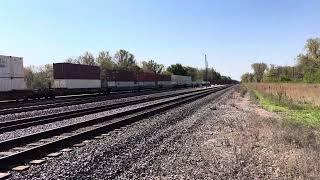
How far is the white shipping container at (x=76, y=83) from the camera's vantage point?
45375mm

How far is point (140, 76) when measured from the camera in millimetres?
75562

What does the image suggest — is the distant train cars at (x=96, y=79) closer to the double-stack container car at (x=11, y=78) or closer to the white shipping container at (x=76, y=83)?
the white shipping container at (x=76, y=83)

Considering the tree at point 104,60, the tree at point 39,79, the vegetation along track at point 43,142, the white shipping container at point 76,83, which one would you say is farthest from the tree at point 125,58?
the vegetation along track at point 43,142

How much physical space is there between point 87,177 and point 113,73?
53.9m

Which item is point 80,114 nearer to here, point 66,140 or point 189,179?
point 66,140

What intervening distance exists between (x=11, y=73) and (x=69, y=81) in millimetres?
10094

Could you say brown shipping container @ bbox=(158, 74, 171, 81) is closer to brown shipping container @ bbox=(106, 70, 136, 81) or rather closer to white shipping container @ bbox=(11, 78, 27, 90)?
brown shipping container @ bbox=(106, 70, 136, 81)

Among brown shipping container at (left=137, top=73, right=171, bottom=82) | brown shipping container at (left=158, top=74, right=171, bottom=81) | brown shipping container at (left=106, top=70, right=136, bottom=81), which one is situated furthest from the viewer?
brown shipping container at (left=158, top=74, right=171, bottom=81)

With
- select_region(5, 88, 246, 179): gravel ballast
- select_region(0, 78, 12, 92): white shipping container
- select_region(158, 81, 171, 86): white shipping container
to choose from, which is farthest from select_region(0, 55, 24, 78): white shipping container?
select_region(158, 81, 171, 86): white shipping container

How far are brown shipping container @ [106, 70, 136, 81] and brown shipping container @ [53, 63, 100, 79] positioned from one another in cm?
739

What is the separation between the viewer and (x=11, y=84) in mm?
35844

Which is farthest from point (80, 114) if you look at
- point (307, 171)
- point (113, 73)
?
point (113, 73)

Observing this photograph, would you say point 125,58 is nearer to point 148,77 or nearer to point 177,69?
point 177,69

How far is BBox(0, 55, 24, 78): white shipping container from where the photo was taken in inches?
1369
